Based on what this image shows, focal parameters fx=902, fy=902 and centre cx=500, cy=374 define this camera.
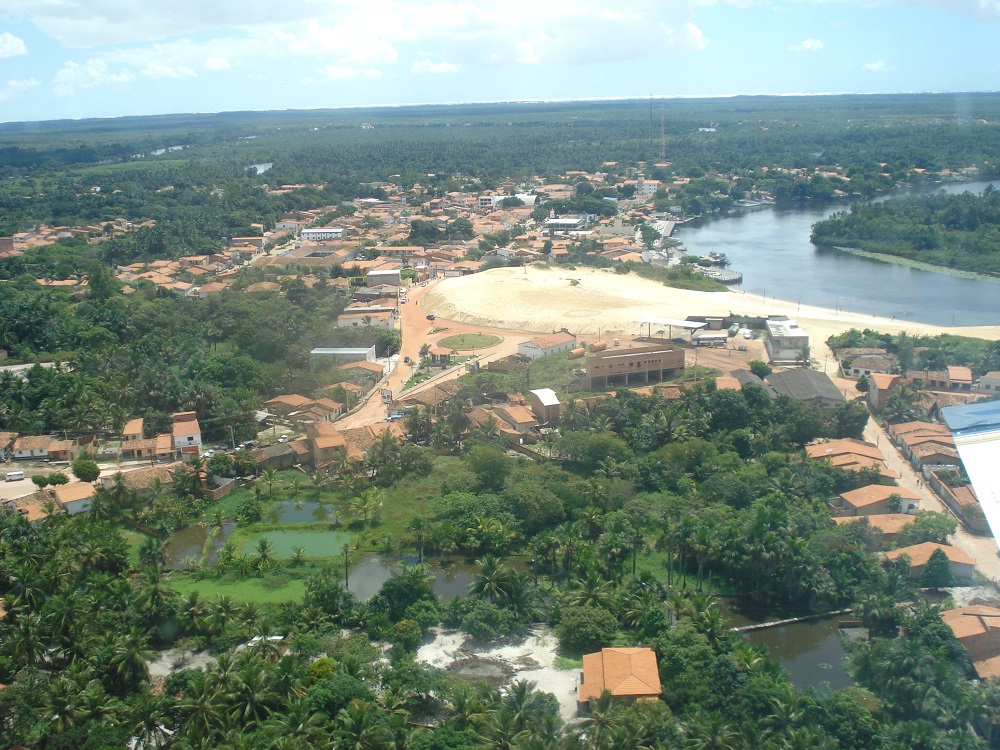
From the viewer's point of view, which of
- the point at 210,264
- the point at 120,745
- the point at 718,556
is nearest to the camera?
the point at 120,745

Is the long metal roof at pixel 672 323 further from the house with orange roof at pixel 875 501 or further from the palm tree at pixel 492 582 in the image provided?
the palm tree at pixel 492 582

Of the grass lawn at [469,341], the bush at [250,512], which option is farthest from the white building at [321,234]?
the bush at [250,512]

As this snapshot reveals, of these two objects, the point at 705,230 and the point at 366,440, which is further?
the point at 705,230

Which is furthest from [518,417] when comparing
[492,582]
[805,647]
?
[805,647]

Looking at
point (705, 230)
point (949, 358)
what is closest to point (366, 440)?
point (949, 358)

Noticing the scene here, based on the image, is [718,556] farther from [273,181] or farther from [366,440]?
[273,181]

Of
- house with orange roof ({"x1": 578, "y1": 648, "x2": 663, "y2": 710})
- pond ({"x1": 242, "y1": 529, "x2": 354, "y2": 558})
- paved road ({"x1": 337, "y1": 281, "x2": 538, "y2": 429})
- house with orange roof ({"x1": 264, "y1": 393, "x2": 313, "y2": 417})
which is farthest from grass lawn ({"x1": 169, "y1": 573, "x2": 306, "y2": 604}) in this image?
house with orange roof ({"x1": 264, "y1": 393, "x2": 313, "y2": 417})
